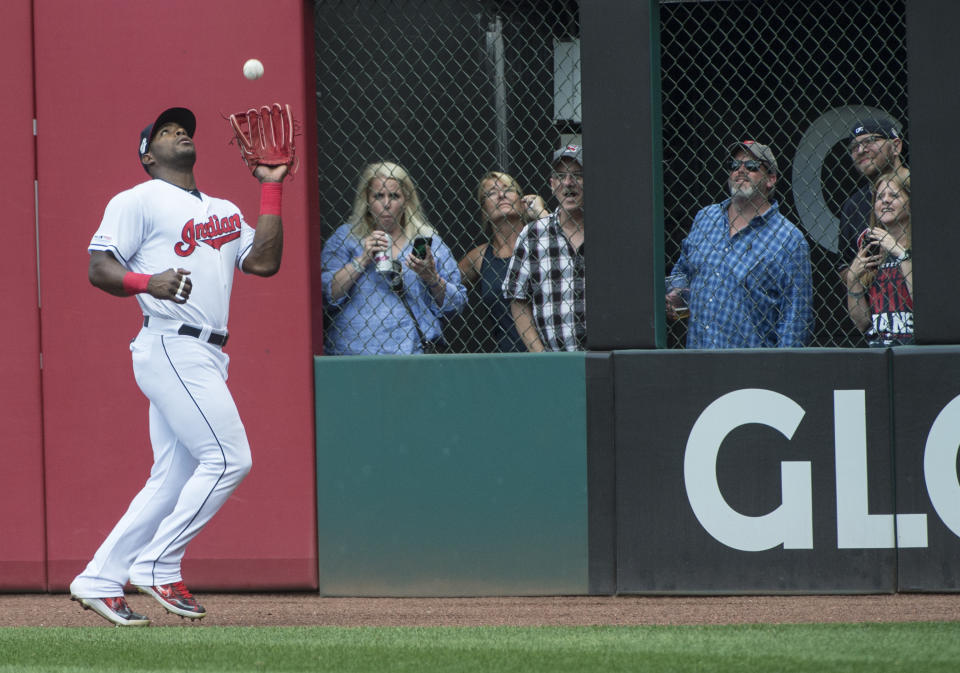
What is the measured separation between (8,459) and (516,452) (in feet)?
7.93

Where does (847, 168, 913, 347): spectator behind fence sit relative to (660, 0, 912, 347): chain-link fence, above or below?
below

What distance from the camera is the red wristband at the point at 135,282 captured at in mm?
5398

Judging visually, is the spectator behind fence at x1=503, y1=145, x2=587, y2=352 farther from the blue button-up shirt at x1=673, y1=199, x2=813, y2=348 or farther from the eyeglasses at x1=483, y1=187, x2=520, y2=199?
the blue button-up shirt at x1=673, y1=199, x2=813, y2=348

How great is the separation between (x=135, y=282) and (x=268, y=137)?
987 mm

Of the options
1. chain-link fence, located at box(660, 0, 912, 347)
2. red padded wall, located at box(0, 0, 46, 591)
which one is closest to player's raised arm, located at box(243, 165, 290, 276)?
red padded wall, located at box(0, 0, 46, 591)

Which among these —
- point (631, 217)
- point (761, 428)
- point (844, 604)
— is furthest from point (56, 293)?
point (844, 604)

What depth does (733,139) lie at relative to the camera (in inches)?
323

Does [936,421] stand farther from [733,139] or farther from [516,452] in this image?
[733,139]

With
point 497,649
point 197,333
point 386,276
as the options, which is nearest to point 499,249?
point 386,276

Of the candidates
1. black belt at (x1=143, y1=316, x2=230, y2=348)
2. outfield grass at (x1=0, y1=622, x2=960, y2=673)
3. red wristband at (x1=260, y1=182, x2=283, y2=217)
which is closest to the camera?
outfield grass at (x1=0, y1=622, x2=960, y2=673)

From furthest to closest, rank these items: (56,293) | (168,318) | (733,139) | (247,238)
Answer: (733,139), (56,293), (247,238), (168,318)

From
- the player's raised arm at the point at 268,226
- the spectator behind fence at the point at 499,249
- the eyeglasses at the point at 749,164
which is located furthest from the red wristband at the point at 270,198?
the eyeglasses at the point at 749,164

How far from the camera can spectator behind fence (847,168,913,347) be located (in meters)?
6.11

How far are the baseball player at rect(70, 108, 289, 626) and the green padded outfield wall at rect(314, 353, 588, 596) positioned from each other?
781 millimetres
